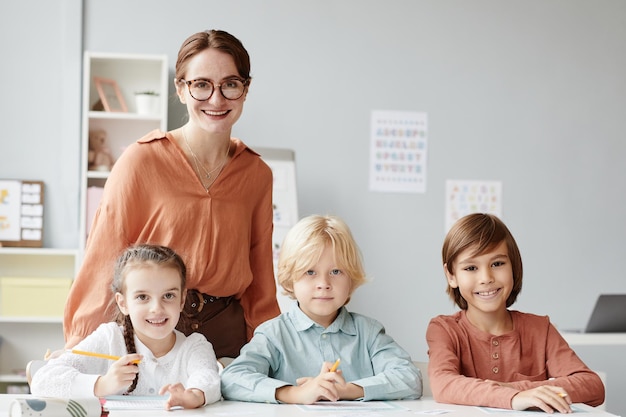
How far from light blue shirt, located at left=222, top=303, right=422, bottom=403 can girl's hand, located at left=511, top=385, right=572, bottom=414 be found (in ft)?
0.79

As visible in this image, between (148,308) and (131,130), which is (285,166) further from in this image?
(148,308)

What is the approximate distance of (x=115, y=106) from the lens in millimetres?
4438

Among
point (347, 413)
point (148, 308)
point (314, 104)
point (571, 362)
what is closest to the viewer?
point (347, 413)

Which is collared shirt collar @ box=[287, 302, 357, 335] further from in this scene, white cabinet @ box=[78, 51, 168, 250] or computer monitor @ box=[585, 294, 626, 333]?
white cabinet @ box=[78, 51, 168, 250]

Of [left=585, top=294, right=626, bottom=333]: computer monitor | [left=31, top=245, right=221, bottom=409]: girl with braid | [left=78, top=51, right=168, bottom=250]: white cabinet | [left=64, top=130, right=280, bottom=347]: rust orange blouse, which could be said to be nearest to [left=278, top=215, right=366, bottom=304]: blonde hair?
[left=64, top=130, right=280, bottom=347]: rust orange blouse

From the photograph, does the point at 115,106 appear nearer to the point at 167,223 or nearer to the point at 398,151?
the point at 398,151

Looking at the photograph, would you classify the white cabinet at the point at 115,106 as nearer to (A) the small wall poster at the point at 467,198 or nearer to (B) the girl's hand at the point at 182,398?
(A) the small wall poster at the point at 467,198

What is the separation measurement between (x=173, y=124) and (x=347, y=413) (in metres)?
3.19

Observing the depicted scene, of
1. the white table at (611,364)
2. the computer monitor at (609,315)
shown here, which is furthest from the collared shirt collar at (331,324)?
the white table at (611,364)

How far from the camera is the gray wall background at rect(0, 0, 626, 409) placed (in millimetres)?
4566

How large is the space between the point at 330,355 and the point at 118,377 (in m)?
0.50

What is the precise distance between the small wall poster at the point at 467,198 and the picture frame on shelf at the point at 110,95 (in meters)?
1.82

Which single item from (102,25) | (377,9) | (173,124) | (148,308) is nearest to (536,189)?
(377,9)

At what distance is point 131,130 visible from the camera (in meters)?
4.52
